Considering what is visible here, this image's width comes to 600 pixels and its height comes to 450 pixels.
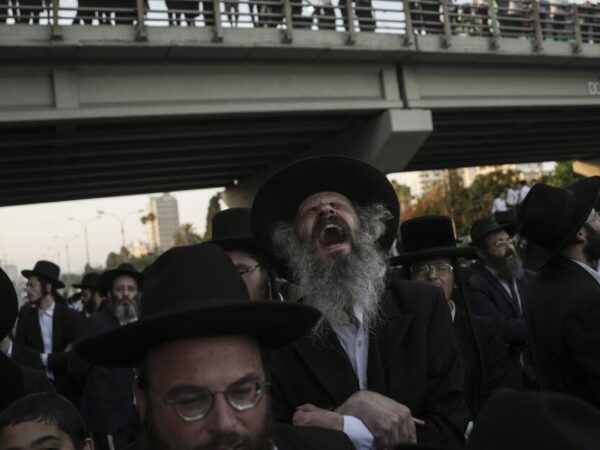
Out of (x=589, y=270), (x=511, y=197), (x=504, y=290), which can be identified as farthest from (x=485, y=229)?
(x=511, y=197)

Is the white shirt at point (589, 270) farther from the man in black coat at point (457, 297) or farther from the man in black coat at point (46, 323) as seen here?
the man in black coat at point (46, 323)

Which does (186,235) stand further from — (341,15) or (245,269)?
(245,269)

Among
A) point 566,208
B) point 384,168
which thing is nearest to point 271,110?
point 384,168

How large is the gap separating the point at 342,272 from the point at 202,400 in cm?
130

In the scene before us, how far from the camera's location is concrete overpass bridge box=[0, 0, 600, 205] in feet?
53.7

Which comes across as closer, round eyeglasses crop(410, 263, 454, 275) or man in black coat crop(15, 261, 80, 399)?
round eyeglasses crop(410, 263, 454, 275)

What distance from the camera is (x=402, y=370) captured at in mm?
2789

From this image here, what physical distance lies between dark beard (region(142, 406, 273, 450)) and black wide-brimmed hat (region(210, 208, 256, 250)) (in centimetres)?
218

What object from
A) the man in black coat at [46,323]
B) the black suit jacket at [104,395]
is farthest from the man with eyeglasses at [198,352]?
the man in black coat at [46,323]

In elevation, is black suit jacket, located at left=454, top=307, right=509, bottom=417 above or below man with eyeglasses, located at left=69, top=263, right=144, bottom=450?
above

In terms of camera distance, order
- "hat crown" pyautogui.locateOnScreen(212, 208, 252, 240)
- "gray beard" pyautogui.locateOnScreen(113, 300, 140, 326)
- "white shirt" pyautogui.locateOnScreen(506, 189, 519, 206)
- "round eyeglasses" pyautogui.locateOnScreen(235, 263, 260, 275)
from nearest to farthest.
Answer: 1. "round eyeglasses" pyautogui.locateOnScreen(235, 263, 260, 275)
2. "hat crown" pyautogui.locateOnScreen(212, 208, 252, 240)
3. "gray beard" pyautogui.locateOnScreen(113, 300, 140, 326)
4. "white shirt" pyautogui.locateOnScreen(506, 189, 519, 206)

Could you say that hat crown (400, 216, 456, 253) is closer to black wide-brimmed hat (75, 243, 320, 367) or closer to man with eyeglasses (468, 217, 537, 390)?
man with eyeglasses (468, 217, 537, 390)

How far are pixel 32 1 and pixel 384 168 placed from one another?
38.8 ft

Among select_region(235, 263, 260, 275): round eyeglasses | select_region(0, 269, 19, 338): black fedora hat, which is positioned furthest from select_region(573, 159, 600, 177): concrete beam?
select_region(0, 269, 19, 338): black fedora hat
